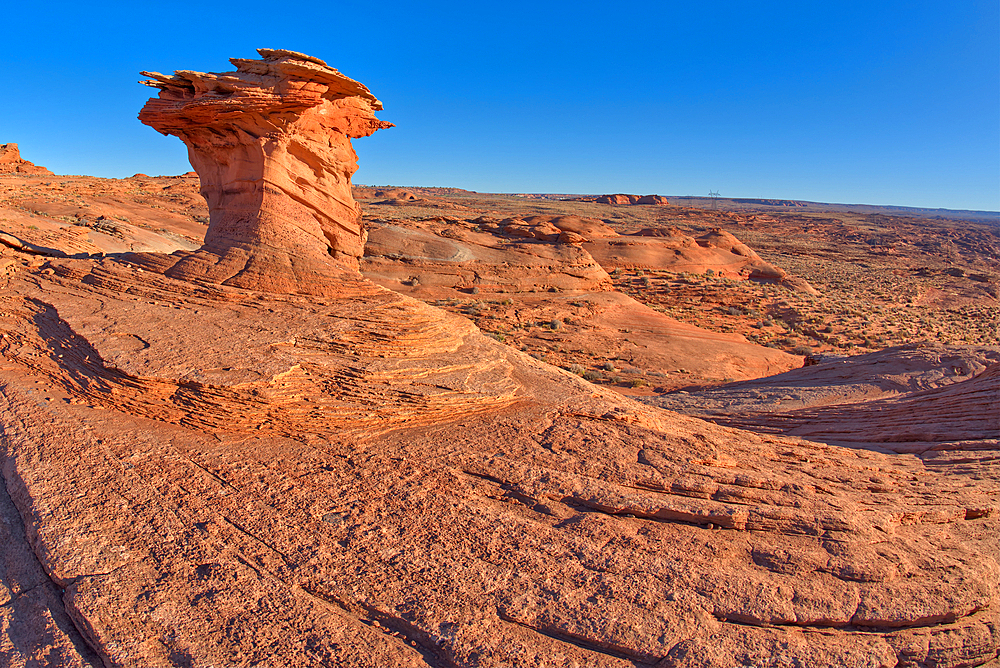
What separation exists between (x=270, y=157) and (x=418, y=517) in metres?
8.15

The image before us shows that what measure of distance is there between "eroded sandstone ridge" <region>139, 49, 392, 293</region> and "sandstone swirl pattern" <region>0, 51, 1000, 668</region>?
1.84m

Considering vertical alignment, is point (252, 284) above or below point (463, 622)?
above

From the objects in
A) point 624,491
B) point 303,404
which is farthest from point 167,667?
point 624,491

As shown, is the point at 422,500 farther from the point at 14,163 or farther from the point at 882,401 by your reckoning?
the point at 14,163

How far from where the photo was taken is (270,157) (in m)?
9.91

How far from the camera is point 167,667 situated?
3.35 m

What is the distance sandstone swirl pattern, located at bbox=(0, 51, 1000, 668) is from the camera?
3.60m

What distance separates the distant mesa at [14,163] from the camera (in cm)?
4777

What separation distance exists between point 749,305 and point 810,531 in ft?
78.7

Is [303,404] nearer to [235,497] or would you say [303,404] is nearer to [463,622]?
[235,497]

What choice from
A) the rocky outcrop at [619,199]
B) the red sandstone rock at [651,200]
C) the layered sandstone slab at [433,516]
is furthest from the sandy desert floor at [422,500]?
the red sandstone rock at [651,200]

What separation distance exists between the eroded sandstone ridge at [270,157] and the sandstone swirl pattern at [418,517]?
1.84m

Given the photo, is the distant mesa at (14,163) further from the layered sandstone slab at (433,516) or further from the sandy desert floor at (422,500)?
the layered sandstone slab at (433,516)

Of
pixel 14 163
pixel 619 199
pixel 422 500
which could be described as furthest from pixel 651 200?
pixel 422 500
